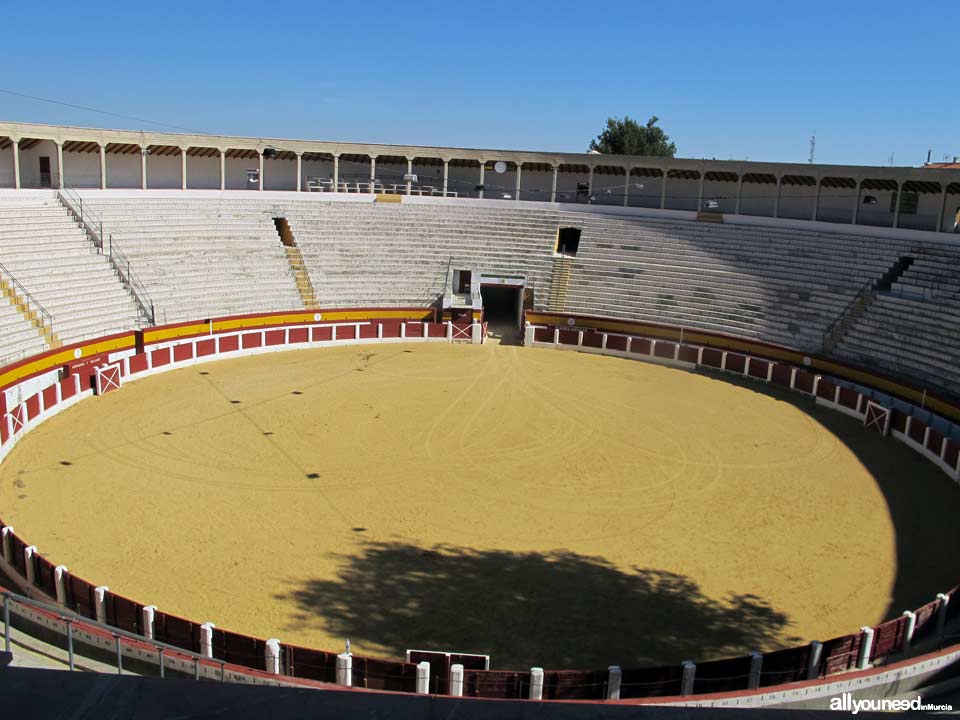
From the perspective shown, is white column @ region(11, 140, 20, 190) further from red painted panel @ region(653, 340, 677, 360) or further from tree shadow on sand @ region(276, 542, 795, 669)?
red painted panel @ region(653, 340, 677, 360)

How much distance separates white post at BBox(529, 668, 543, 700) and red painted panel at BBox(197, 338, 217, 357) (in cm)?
2067

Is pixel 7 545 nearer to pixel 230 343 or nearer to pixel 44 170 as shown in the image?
pixel 230 343

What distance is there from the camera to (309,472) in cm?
1736

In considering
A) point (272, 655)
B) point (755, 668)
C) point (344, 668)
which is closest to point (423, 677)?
point (344, 668)

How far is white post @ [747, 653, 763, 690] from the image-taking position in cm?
953

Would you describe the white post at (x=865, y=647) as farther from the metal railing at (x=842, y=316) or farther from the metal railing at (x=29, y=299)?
the metal railing at (x=29, y=299)

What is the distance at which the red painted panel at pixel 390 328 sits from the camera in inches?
1260

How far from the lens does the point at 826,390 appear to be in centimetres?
2509

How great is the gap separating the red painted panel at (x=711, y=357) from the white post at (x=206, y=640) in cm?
2295

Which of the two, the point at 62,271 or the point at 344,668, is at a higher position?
the point at 62,271

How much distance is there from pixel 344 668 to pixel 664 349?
2306 centimetres

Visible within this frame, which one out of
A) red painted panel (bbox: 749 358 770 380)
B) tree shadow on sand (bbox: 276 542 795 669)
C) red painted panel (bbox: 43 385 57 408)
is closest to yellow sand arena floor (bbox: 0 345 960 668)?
tree shadow on sand (bbox: 276 542 795 669)

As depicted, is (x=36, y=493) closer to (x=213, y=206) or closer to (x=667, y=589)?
(x=667, y=589)

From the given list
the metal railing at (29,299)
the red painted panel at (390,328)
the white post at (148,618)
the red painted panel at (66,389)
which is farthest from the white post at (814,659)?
the red painted panel at (390,328)
